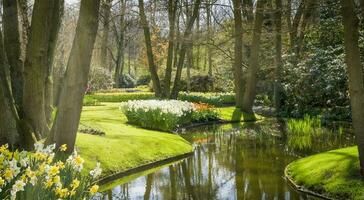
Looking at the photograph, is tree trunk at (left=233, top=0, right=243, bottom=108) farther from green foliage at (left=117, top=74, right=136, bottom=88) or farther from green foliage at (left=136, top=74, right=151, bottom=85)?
green foliage at (left=136, top=74, right=151, bottom=85)

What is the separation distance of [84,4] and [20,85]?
2.04 meters

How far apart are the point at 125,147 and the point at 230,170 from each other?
9.85 ft

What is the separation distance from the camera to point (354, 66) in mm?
8156

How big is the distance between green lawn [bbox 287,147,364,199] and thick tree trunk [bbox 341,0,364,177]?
403mm

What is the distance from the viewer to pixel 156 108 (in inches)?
681

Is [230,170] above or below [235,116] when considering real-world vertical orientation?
below

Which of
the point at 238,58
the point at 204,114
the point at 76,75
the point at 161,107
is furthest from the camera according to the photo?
the point at 238,58

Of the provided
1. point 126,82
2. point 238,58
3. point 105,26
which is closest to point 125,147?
point 238,58

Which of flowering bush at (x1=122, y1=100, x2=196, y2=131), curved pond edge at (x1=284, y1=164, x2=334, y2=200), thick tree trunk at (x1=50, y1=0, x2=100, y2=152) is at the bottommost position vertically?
curved pond edge at (x1=284, y1=164, x2=334, y2=200)

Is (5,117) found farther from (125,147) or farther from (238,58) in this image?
(238,58)

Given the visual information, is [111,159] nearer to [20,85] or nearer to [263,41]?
[20,85]

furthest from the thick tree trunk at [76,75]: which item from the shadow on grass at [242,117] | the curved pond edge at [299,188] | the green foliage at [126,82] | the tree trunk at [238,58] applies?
the green foliage at [126,82]

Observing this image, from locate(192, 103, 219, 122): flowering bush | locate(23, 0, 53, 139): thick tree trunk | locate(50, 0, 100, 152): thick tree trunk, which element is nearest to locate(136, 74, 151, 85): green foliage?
locate(192, 103, 219, 122): flowering bush

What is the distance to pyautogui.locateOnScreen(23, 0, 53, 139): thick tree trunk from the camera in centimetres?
825
